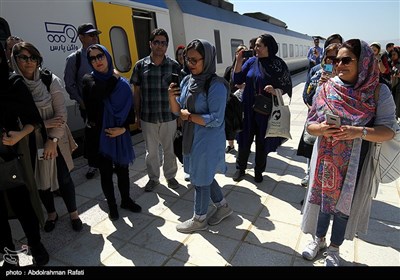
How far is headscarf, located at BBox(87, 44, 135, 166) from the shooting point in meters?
2.70

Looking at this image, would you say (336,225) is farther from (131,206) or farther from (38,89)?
(38,89)

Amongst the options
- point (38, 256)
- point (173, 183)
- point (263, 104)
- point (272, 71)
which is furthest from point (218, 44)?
point (38, 256)

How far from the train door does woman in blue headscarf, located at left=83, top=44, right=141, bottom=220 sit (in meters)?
2.27

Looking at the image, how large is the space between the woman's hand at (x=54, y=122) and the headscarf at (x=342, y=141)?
87.4 inches

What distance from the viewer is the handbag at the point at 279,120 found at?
3.46 metres

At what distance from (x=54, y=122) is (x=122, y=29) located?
9.97ft

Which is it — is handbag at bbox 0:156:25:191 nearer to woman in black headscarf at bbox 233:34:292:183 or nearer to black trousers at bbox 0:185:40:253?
black trousers at bbox 0:185:40:253

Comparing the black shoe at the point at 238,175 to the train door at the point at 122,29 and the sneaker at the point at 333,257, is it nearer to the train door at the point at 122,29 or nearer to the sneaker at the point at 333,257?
the sneaker at the point at 333,257

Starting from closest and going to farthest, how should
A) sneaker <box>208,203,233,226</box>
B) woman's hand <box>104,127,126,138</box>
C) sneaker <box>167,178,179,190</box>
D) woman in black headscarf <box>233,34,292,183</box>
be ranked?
woman's hand <box>104,127,126,138</box>, sneaker <box>208,203,233,226</box>, woman in black headscarf <box>233,34,292,183</box>, sneaker <box>167,178,179,190</box>

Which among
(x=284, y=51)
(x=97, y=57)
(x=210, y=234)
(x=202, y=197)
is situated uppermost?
(x=284, y=51)

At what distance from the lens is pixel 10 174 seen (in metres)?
2.11

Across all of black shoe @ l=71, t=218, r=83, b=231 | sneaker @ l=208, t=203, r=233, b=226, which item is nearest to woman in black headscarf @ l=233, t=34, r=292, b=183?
sneaker @ l=208, t=203, r=233, b=226
